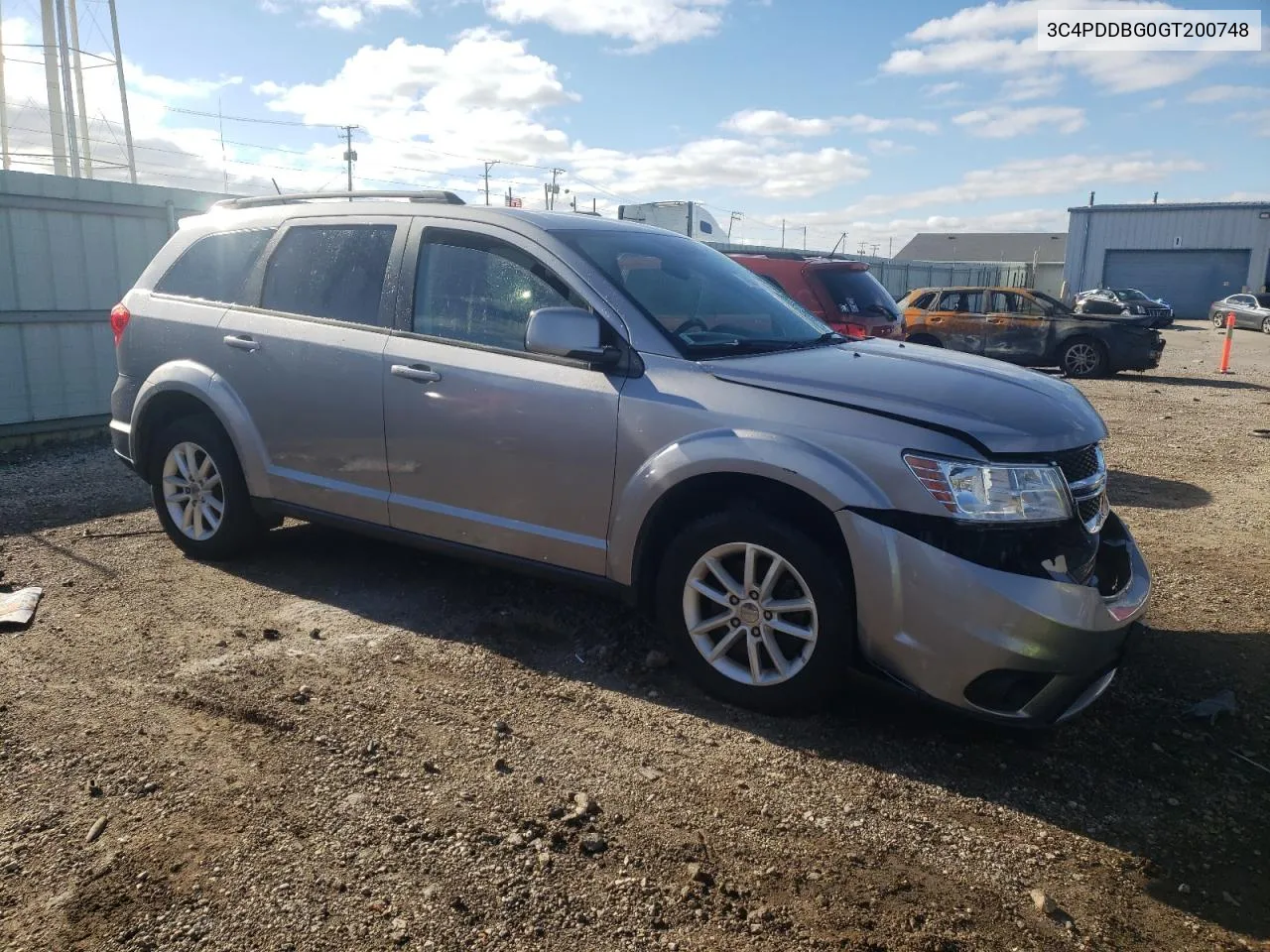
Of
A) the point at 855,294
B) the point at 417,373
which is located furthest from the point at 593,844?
the point at 855,294

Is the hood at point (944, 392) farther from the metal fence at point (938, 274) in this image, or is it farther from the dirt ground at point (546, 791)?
the metal fence at point (938, 274)

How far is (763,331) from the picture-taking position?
4188mm

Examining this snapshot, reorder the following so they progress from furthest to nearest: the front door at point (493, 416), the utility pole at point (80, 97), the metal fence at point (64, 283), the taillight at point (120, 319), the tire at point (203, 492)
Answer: the utility pole at point (80, 97), the metal fence at point (64, 283), the taillight at point (120, 319), the tire at point (203, 492), the front door at point (493, 416)

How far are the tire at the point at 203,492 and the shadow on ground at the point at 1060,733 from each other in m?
0.32

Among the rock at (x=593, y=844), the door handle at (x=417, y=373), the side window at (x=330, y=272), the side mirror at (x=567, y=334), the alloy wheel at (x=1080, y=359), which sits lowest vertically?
the rock at (x=593, y=844)

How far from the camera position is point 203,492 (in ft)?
16.6

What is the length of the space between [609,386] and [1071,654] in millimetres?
1868

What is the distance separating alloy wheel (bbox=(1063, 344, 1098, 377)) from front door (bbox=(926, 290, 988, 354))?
4.87 feet

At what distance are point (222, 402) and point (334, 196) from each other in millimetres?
1214

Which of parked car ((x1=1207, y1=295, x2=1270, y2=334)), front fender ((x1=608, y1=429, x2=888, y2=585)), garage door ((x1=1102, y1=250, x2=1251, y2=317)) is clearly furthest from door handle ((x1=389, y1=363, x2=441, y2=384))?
garage door ((x1=1102, y1=250, x2=1251, y2=317))

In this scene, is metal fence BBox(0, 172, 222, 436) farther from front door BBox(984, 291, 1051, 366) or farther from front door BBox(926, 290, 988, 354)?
front door BBox(984, 291, 1051, 366)

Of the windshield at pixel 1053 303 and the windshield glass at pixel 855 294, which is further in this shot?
the windshield at pixel 1053 303

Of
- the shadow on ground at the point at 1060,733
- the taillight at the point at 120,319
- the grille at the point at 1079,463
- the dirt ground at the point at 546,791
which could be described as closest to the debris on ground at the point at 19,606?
the dirt ground at the point at 546,791

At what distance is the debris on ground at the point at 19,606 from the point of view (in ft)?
14.2
